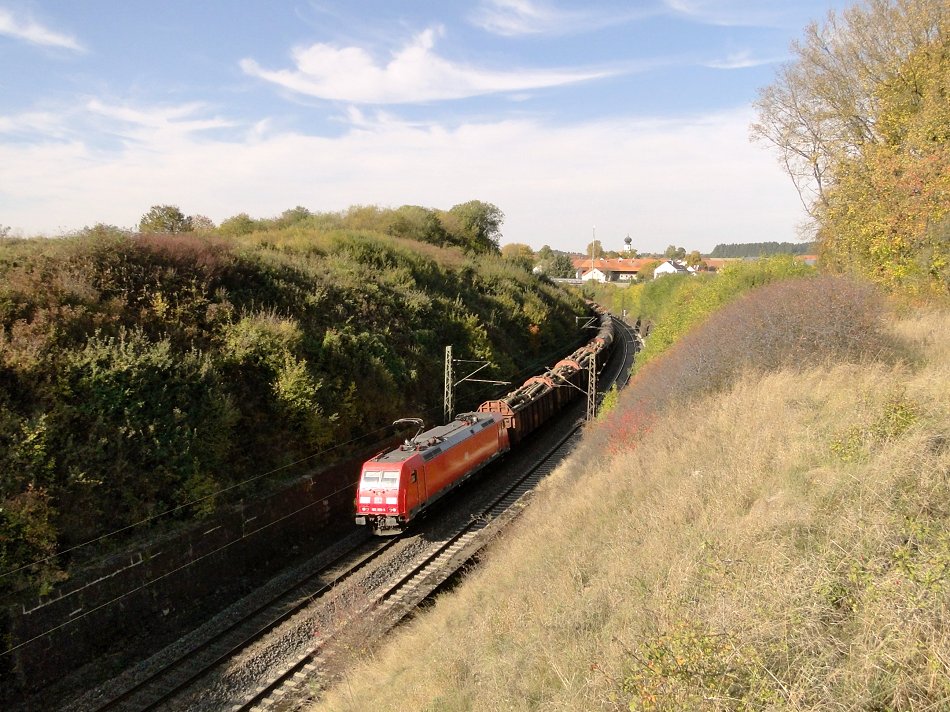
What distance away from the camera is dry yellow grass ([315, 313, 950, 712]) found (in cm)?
469

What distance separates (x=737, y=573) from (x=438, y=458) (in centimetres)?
1199

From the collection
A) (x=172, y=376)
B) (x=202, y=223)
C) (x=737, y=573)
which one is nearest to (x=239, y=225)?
(x=202, y=223)

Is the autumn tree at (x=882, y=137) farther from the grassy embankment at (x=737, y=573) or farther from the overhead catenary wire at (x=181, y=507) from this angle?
the overhead catenary wire at (x=181, y=507)

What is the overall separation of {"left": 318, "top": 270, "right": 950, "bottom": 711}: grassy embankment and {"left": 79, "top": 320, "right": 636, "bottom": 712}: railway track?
130 cm

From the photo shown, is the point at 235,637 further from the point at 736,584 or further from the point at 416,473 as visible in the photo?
the point at 736,584

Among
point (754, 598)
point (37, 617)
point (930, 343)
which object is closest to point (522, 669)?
point (754, 598)

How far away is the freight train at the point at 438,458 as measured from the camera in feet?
51.7

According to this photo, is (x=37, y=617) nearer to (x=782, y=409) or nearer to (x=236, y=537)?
(x=236, y=537)

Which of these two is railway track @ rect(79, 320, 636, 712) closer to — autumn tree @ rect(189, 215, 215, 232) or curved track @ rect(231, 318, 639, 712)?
curved track @ rect(231, 318, 639, 712)

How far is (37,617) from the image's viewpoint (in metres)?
10.8

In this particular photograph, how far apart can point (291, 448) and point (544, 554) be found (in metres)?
10.3

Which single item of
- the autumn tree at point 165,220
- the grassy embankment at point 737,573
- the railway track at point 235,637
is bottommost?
the railway track at point 235,637

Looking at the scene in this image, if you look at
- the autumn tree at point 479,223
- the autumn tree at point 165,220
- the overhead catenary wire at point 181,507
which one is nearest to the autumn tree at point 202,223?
the autumn tree at point 165,220

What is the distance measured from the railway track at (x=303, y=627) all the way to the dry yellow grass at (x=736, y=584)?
4.29 feet
